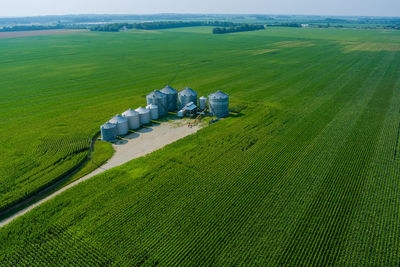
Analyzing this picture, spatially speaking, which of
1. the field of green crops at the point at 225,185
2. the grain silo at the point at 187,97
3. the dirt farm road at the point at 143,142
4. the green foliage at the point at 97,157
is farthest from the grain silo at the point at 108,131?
the grain silo at the point at 187,97

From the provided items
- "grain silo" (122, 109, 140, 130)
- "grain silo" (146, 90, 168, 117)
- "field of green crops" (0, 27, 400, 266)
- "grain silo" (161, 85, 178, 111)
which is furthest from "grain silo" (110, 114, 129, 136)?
"grain silo" (161, 85, 178, 111)

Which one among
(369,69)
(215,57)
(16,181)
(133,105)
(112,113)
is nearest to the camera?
(16,181)

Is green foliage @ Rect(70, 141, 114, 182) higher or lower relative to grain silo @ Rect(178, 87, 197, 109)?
lower

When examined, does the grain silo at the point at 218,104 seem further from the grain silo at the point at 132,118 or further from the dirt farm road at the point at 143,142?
the grain silo at the point at 132,118

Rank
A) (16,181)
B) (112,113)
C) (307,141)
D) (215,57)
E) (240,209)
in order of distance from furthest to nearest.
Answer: (215,57), (112,113), (307,141), (16,181), (240,209)

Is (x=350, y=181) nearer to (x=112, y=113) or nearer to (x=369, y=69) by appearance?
(x=112, y=113)

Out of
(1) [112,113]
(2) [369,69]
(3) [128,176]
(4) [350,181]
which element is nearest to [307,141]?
(4) [350,181]

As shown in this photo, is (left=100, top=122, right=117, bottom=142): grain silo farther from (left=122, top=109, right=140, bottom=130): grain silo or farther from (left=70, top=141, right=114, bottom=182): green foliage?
(left=122, top=109, right=140, bottom=130): grain silo
